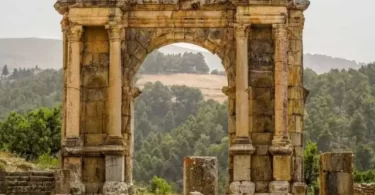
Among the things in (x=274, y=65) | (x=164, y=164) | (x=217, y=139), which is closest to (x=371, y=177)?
(x=274, y=65)

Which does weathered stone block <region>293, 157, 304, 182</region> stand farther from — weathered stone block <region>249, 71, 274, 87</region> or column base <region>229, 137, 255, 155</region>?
weathered stone block <region>249, 71, 274, 87</region>

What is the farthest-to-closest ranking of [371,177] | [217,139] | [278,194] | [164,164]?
[217,139], [164,164], [371,177], [278,194]

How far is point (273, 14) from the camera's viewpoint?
26.5 meters

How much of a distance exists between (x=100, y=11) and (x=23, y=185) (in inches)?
187

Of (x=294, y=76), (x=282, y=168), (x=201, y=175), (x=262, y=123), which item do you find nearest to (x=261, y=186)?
(x=282, y=168)

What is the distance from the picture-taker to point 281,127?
2630cm

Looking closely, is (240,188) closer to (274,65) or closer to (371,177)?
(274,65)

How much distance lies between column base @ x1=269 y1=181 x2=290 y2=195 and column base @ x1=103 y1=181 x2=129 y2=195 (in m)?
3.60

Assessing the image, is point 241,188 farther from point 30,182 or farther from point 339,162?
point 339,162

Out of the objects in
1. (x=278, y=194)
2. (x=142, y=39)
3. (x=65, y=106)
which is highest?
(x=142, y=39)

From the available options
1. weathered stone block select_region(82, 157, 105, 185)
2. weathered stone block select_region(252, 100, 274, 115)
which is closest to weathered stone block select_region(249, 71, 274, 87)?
weathered stone block select_region(252, 100, 274, 115)

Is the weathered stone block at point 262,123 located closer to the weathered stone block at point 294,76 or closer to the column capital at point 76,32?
the weathered stone block at point 294,76

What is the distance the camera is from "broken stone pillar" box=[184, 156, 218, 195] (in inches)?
706

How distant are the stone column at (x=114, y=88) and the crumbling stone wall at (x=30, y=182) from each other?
1870 millimetres
